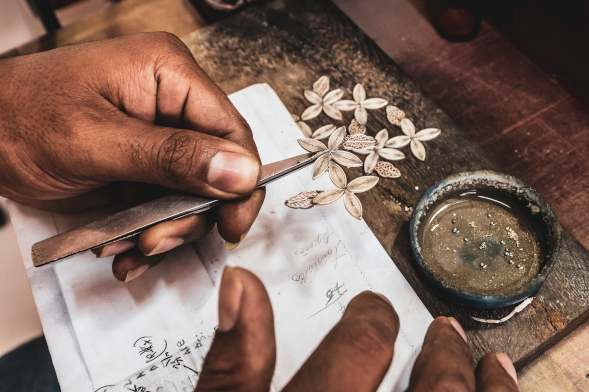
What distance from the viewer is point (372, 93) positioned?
2.72 ft

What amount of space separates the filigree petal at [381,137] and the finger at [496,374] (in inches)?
15.7

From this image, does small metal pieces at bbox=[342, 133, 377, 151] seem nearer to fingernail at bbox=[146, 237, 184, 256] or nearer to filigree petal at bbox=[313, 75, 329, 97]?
filigree petal at bbox=[313, 75, 329, 97]

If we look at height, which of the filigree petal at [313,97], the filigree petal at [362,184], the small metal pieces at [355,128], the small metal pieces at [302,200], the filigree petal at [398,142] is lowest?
the filigree petal at [362,184]

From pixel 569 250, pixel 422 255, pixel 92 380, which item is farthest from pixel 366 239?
pixel 92 380

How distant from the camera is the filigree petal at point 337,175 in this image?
721mm

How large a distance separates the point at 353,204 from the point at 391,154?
13 cm

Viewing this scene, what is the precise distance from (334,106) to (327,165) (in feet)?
0.50

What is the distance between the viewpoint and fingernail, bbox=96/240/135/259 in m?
0.61

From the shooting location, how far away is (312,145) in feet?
2.48

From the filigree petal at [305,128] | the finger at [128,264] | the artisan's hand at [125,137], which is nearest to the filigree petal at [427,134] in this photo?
the filigree petal at [305,128]

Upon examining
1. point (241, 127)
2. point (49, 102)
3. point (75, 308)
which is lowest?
point (75, 308)

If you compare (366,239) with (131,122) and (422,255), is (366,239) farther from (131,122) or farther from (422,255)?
(131,122)

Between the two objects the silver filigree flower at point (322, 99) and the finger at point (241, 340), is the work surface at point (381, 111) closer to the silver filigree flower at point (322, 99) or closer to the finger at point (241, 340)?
the silver filigree flower at point (322, 99)

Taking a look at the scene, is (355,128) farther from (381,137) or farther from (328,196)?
(328,196)
